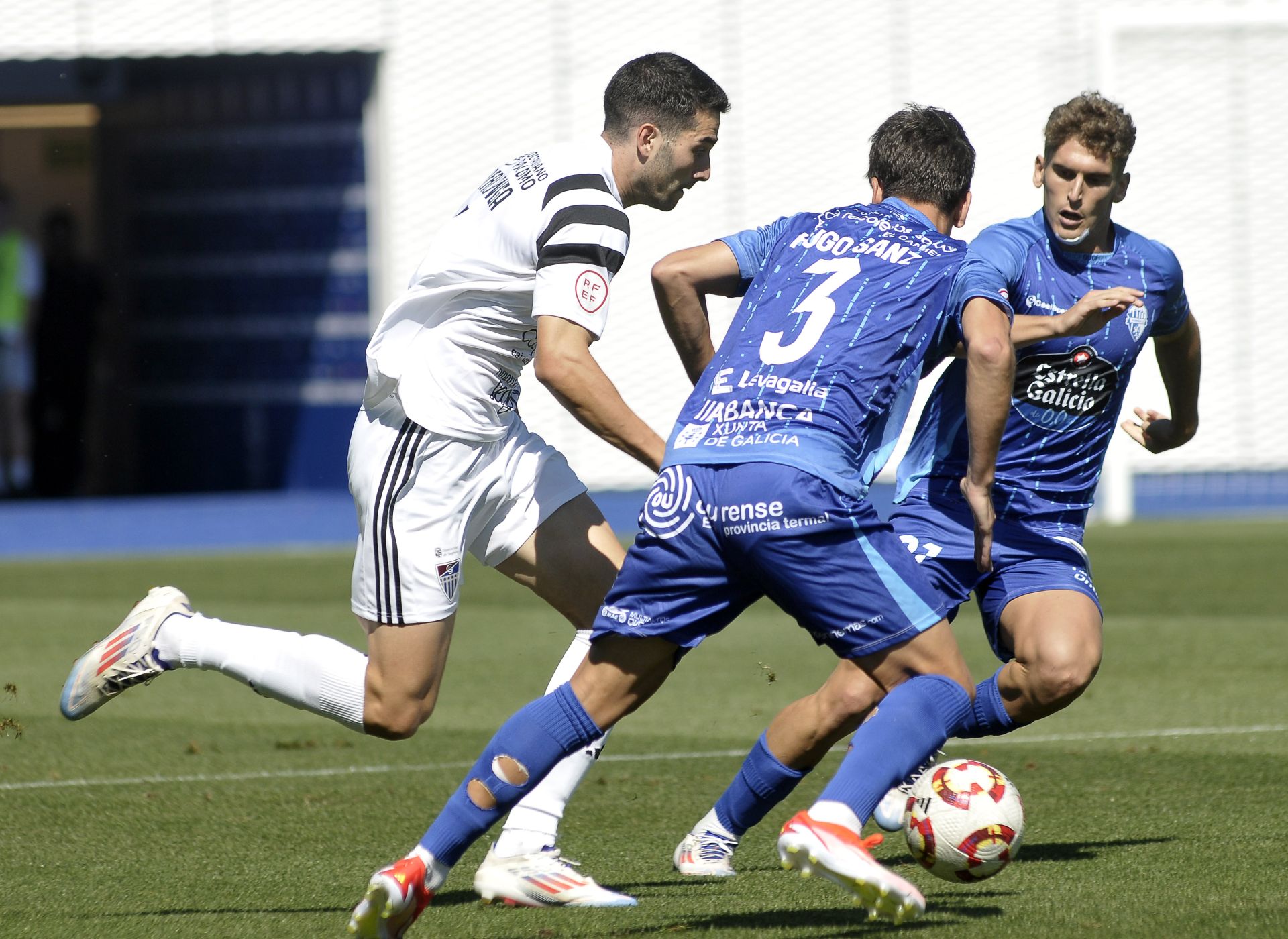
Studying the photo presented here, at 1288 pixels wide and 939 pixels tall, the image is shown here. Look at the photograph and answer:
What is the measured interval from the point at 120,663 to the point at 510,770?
140 centimetres

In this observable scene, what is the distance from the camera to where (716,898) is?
440 centimetres

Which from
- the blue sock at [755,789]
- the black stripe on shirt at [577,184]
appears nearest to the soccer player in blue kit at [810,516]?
the black stripe on shirt at [577,184]

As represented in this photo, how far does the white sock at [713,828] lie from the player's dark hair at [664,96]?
64.8 inches

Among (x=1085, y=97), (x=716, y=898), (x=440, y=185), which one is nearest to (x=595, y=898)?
(x=716, y=898)

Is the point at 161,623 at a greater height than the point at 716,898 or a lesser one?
greater

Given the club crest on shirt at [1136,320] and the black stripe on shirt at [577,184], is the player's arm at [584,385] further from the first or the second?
the club crest on shirt at [1136,320]

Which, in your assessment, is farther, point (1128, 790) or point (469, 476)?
point (1128, 790)

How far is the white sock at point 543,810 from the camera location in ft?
14.9

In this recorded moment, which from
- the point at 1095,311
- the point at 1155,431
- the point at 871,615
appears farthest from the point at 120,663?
the point at 1155,431

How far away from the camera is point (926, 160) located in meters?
4.31

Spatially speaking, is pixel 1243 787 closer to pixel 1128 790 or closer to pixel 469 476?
pixel 1128 790

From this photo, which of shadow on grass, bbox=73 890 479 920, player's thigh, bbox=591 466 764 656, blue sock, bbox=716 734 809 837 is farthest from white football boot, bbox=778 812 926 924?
shadow on grass, bbox=73 890 479 920

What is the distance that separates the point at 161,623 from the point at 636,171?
1.66 meters

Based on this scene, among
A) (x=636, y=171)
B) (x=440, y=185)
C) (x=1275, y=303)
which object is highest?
(x=636, y=171)
